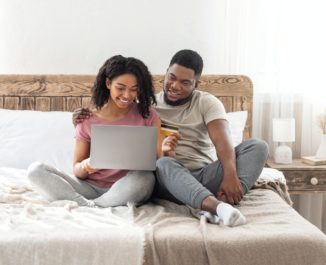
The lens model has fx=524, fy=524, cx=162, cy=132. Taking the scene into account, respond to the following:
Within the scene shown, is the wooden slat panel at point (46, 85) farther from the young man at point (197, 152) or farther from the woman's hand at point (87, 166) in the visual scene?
the woman's hand at point (87, 166)

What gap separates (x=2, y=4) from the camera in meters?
2.99

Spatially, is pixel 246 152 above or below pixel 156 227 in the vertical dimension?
above

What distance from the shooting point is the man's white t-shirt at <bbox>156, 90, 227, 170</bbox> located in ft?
7.04

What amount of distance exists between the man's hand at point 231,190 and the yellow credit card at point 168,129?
281 mm

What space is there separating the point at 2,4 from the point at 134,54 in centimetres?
80

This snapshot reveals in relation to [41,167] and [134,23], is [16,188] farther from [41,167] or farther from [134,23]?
[134,23]

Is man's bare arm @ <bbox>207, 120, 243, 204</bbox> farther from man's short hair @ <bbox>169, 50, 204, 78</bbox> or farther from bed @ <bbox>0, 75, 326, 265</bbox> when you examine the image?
man's short hair @ <bbox>169, 50, 204, 78</bbox>

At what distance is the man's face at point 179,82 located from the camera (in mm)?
2143

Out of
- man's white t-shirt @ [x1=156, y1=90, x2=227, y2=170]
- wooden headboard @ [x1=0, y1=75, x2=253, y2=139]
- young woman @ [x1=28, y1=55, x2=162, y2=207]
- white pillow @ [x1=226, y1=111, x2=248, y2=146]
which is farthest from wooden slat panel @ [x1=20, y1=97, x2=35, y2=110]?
white pillow @ [x1=226, y1=111, x2=248, y2=146]

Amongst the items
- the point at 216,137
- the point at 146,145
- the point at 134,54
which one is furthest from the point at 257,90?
the point at 146,145

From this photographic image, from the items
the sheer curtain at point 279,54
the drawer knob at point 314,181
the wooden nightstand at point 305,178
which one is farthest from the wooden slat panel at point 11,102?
the drawer knob at point 314,181

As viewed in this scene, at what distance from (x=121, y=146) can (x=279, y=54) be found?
1.46 meters

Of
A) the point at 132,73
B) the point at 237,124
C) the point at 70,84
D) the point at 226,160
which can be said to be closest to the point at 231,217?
the point at 226,160

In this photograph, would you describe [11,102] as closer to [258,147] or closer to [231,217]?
[258,147]
